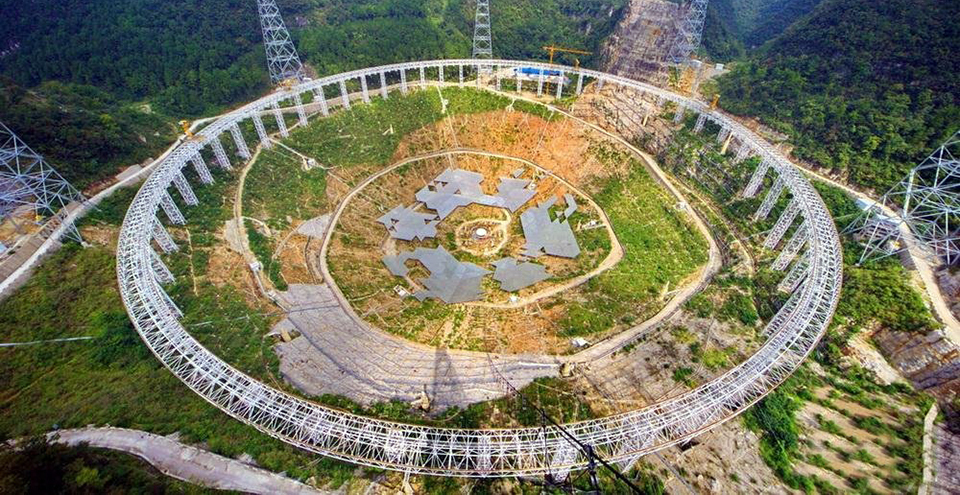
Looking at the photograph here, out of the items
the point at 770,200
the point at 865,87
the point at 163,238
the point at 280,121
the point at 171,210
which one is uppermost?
the point at 865,87

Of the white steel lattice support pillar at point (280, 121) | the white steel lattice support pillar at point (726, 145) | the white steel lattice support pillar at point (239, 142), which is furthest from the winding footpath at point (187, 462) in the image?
the white steel lattice support pillar at point (726, 145)

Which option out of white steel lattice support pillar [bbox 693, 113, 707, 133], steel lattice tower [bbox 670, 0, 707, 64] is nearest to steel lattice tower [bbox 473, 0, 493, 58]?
steel lattice tower [bbox 670, 0, 707, 64]

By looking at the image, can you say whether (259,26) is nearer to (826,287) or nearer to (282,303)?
(282,303)

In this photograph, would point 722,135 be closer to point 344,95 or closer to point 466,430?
point 466,430

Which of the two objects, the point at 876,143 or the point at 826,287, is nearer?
the point at 826,287

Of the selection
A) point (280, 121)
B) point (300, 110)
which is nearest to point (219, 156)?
point (280, 121)

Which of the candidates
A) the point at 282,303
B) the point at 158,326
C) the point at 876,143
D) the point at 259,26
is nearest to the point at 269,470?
the point at 158,326
